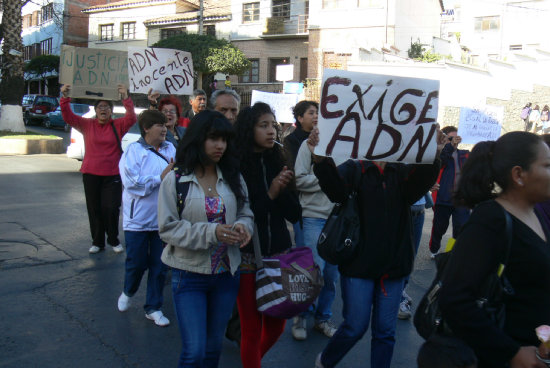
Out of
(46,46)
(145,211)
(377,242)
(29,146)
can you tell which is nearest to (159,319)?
(145,211)

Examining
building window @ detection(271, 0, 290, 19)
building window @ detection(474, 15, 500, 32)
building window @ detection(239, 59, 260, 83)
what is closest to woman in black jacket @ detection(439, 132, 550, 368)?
building window @ detection(271, 0, 290, 19)

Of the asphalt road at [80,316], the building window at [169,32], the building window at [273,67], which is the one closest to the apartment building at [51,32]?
the building window at [169,32]

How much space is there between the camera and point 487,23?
143 feet

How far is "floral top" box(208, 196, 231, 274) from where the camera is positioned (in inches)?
118

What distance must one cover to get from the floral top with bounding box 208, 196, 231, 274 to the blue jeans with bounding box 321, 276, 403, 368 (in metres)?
0.75

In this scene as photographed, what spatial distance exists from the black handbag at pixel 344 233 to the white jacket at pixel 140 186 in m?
1.86

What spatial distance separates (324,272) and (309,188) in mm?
740

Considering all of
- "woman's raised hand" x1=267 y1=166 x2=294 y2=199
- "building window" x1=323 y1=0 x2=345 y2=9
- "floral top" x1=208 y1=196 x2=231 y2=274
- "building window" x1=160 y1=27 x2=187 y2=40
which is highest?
"building window" x1=323 y1=0 x2=345 y2=9

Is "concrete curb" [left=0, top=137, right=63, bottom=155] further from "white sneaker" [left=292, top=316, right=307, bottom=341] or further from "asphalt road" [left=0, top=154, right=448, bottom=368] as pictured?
"white sneaker" [left=292, top=316, right=307, bottom=341]

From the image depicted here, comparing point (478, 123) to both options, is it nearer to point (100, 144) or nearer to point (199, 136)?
point (100, 144)

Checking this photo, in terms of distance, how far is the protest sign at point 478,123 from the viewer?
7.87 m

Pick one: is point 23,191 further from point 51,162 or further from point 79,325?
point 79,325

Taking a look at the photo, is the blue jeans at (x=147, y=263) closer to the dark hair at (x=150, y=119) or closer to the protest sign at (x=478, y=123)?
the dark hair at (x=150, y=119)

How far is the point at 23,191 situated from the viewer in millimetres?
10422
